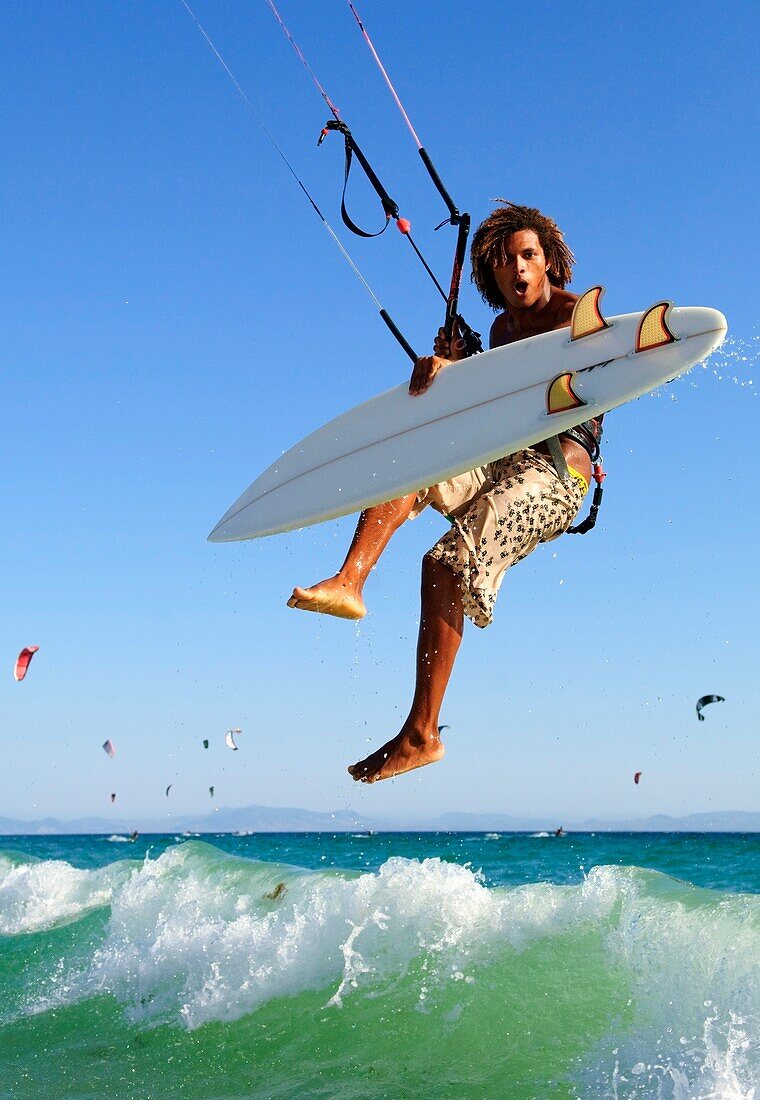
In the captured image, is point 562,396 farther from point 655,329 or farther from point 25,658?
point 25,658

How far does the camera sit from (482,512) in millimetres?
4020

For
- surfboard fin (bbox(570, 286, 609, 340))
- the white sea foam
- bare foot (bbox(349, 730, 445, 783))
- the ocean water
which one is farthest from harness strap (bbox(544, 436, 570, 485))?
the white sea foam

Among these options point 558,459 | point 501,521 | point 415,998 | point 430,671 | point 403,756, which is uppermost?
point 558,459

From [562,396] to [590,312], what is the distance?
1.16 ft

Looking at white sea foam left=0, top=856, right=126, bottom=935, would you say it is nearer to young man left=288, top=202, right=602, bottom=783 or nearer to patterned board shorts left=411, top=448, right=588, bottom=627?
young man left=288, top=202, right=602, bottom=783

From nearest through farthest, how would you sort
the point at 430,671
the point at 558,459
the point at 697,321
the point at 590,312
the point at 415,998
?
the point at 697,321
the point at 430,671
the point at 590,312
the point at 558,459
the point at 415,998

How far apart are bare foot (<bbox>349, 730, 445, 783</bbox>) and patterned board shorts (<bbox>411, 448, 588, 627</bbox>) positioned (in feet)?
1.56

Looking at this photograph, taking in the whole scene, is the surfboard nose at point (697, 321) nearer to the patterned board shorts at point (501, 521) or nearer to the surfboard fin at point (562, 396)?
the surfboard fin at point (562, 396)

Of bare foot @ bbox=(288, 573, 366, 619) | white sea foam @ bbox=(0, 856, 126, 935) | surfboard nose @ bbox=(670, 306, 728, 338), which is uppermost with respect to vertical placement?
surfboard nose @ bbox=(670, 306, 728, 338)

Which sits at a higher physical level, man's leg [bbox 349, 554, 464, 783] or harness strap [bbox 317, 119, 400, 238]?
harness strap [bbox 317, 119, 400, 238]

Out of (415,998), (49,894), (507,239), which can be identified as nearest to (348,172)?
(507,239)

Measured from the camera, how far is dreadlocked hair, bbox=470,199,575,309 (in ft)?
14.3

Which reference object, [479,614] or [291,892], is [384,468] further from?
[291,892]

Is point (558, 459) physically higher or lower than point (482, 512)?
higher
